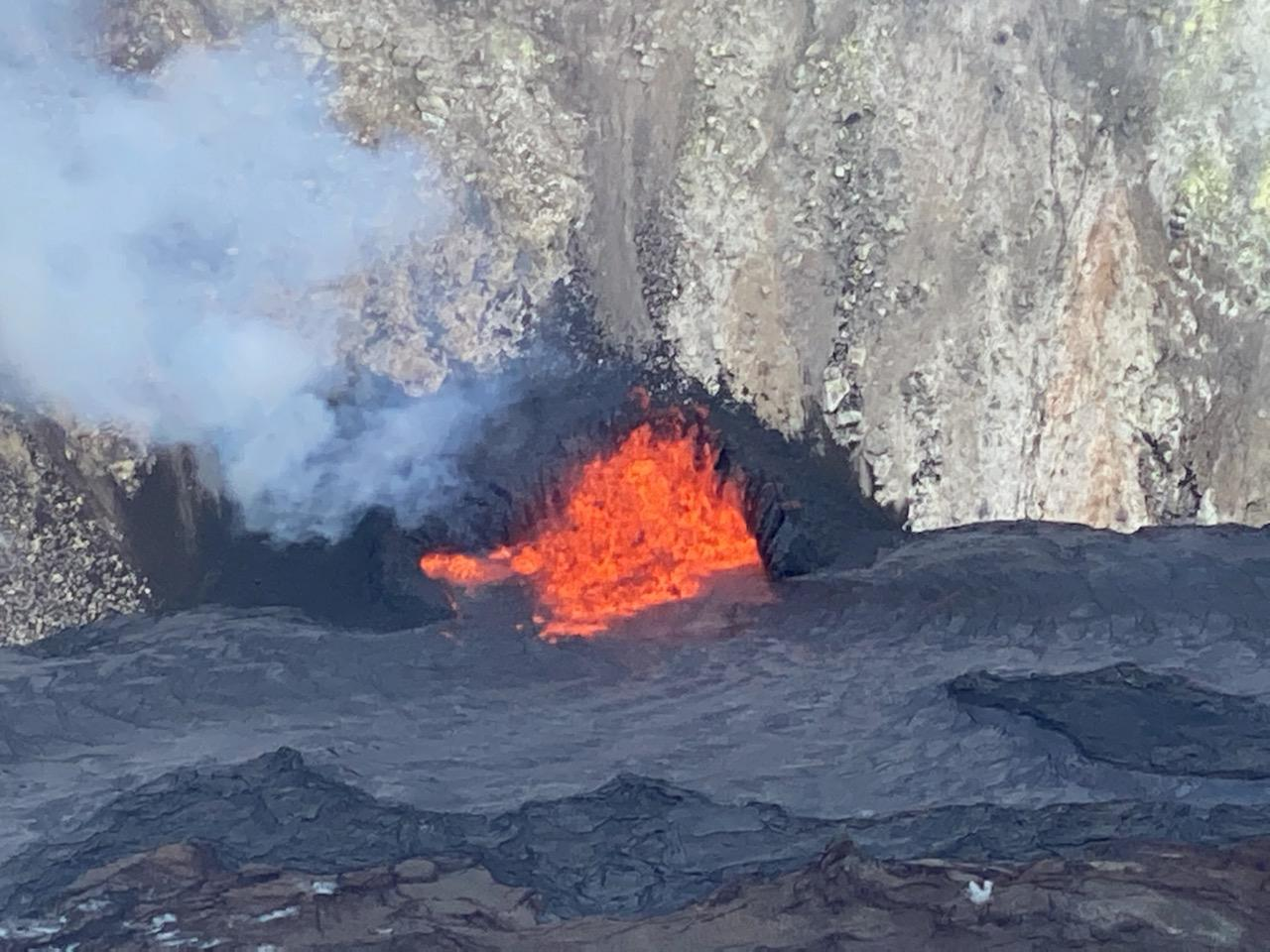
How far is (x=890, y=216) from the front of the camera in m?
9.48

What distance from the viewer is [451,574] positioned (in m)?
7.90

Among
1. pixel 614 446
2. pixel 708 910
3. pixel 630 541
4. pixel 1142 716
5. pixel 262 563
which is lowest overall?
pixel 708 910

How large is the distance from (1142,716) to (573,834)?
302 centimetres

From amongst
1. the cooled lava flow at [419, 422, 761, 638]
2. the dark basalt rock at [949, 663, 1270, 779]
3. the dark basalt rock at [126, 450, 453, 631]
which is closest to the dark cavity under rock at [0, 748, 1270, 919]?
the dark basalt rock at [949, 663, 1270, 779]

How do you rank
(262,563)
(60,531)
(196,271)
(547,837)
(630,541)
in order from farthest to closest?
(196,271) → (60,531) → (262,563) → (630,541) → (547,837)

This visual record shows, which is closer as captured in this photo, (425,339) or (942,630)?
(942,630)

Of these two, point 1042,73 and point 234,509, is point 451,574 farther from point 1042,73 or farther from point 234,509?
point 1042,73

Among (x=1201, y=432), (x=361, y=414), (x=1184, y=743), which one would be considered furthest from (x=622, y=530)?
(x=1201, y=432)

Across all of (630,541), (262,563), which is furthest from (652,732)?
(262,563)

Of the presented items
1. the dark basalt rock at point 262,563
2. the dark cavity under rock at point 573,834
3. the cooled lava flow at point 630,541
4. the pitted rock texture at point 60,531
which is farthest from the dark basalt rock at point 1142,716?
the pitted rock texture at point 60,531

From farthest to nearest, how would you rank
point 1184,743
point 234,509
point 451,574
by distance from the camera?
point 234,509, point 451,574, point 1184,743

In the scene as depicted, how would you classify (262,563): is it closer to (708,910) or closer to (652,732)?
(652,732)

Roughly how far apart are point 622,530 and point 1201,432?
168 inches

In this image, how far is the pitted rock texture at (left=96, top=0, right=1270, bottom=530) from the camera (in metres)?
9.12
